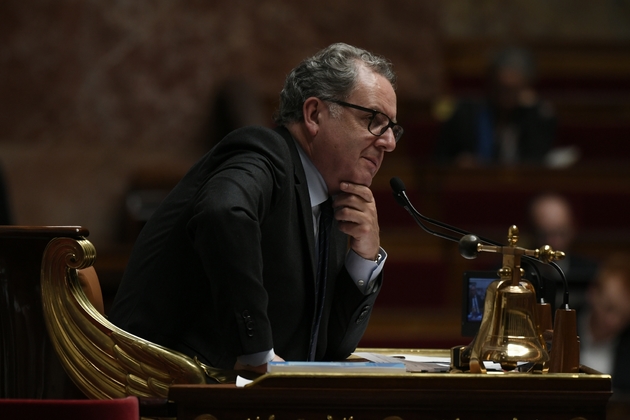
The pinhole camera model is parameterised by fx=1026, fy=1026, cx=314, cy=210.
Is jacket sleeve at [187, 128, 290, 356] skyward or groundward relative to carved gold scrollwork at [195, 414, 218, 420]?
skyward

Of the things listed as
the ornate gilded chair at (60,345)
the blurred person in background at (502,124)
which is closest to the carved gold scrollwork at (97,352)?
the ornate gilded chair at (60,345)

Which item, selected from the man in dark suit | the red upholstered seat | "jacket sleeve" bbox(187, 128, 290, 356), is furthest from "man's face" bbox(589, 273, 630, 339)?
the red upholstered seat

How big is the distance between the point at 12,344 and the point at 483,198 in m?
3.57

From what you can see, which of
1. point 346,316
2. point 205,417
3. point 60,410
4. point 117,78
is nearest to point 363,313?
point 346,316

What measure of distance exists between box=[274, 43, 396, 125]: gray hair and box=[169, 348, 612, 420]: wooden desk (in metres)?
0.67

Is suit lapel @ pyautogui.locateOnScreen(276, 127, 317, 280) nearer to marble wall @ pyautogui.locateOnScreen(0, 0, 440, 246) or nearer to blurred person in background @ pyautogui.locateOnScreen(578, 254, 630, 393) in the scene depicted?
blurred person in background @ pyautogui.locateOnScreen(578, 254, 630, 393)

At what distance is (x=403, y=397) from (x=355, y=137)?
2.01 ft

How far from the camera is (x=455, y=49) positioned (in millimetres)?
6449

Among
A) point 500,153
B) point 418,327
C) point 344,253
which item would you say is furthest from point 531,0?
point 344,253

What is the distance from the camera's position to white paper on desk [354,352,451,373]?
1.77 meters

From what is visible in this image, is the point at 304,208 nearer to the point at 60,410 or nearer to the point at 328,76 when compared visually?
the point at 328,76

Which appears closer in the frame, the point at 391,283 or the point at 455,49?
the point at 391,283

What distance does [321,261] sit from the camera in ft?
6.72

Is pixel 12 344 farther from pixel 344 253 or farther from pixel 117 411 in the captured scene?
pixel 344 253
